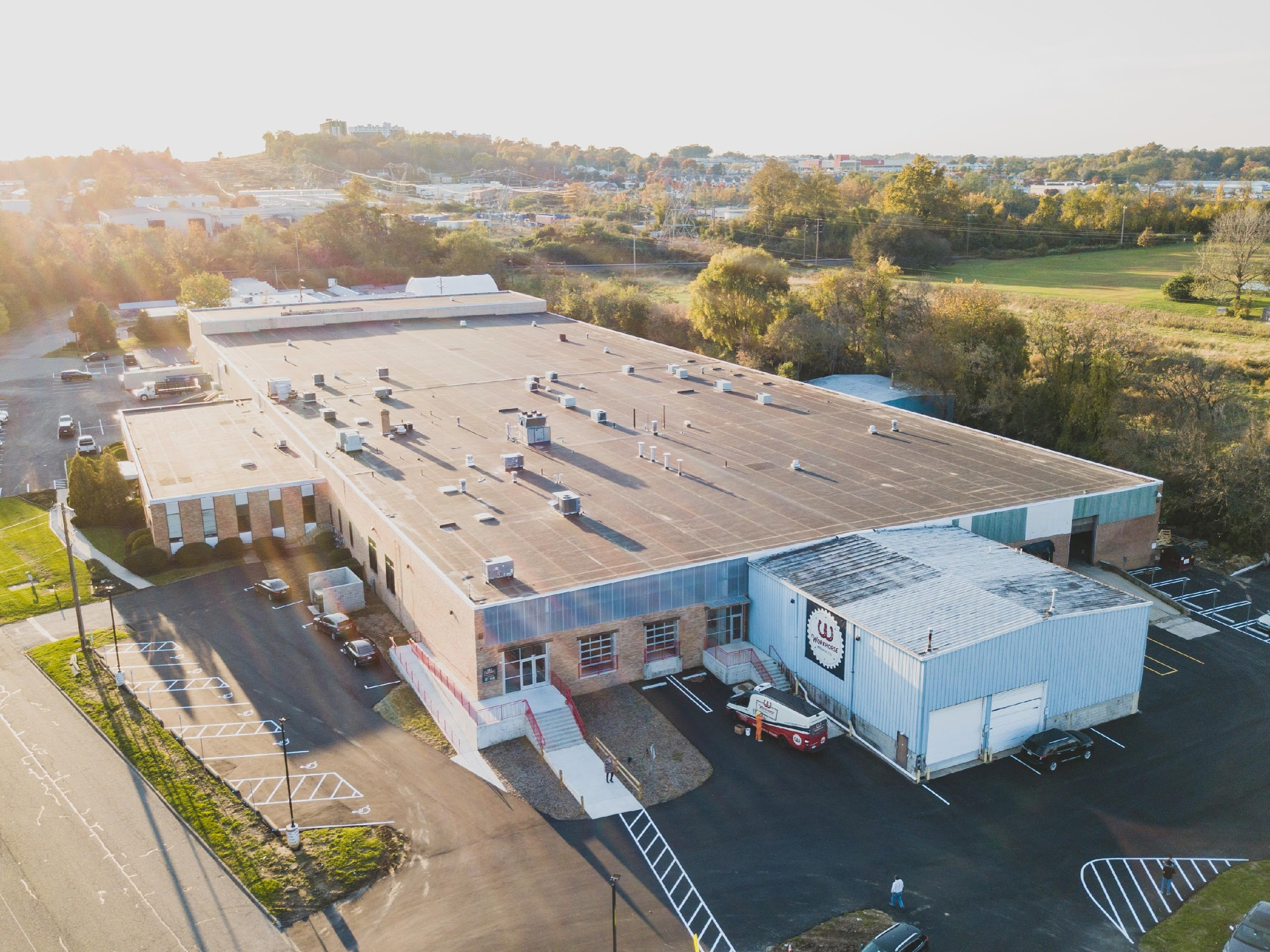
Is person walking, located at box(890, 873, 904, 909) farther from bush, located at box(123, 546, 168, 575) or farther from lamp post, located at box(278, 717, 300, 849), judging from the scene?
bush, located at box(123, 546, 168, 575)

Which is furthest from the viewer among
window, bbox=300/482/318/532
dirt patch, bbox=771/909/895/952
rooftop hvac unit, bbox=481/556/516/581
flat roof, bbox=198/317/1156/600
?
window, bbox=300/482/318/532

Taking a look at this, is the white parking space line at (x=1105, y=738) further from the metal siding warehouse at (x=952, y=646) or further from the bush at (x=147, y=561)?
the bush at (x=147, y=561)

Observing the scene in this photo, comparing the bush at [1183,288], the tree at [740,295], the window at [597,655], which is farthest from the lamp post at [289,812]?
the bush at [1183,288]

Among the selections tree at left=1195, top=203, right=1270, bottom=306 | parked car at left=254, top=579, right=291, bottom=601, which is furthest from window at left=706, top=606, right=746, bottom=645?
tree at left=1195, top=203, right=1270, bottom=306

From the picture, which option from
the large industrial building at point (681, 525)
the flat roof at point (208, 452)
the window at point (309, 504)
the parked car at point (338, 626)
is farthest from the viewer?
the window at point (309, 504)

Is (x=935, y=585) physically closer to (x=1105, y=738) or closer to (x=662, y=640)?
(x=1105, y=738)

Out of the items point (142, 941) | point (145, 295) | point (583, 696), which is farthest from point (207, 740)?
point (145, 295)
